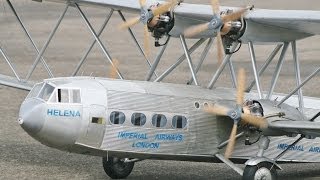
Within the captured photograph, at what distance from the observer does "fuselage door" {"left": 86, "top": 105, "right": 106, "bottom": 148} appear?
26.5 metres

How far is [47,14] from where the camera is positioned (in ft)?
271


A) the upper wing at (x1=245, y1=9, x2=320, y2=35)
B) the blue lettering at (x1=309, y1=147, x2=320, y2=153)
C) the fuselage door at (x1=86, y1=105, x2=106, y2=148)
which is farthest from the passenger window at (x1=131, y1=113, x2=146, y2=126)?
the blue lettering at (x1=309, y1=147, x2=320, y2=153)

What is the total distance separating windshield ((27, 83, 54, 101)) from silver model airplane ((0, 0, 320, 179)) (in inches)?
1.3

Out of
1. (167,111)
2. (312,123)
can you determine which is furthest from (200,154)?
(312,123)

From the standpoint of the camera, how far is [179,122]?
90.3 feet

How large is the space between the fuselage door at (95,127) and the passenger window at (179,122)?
82.9 inches

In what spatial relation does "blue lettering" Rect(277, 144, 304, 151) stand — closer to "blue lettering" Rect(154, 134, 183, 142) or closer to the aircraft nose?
"blue lettering" Rect(154, 134, 183, 142)

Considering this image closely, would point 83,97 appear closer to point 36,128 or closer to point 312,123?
point 36,128

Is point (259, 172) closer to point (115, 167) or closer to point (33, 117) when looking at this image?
point (115, 167)

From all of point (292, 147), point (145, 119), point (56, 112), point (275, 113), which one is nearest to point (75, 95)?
point (56, 112)

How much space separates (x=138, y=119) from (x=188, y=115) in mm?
1515

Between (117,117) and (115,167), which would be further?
(115,167)

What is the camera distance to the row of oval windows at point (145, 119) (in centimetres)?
2683

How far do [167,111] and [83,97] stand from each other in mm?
2451
